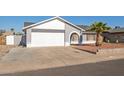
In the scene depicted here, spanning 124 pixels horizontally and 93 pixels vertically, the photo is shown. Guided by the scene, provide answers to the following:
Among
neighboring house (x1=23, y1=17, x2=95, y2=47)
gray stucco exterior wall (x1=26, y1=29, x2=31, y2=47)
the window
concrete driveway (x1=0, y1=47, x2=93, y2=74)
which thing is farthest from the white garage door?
concrete driveway (x1=0, y1=47, x2=93, y2=74)

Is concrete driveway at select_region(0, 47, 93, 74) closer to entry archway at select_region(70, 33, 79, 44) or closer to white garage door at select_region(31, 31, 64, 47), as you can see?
white garage door at select_region(31, 31, 64, 47)

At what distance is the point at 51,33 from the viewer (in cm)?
3038

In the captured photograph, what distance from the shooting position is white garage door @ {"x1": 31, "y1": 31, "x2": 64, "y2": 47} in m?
29.0

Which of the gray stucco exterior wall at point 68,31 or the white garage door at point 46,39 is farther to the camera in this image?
the gray stucco exterior wall at point 68,31

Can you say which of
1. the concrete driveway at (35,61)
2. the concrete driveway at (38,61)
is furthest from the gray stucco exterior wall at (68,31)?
the concrete driveway at (38,61)

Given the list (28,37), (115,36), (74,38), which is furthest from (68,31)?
(115,36)

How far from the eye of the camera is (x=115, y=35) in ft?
137

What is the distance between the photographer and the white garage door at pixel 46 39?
95.2ft

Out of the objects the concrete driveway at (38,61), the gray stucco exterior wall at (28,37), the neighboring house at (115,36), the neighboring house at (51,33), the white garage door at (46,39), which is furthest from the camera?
the neighboring house at (115,36)

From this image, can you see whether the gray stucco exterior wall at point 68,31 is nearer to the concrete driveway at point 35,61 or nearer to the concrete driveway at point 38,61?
the concrete driveway at point 35,61
